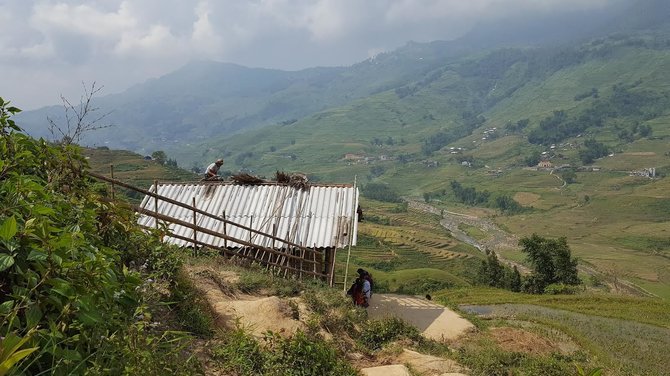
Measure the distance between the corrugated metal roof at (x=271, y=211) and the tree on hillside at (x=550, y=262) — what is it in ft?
65.0

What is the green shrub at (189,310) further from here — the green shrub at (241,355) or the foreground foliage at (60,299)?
the foreground foliage at (60,299)

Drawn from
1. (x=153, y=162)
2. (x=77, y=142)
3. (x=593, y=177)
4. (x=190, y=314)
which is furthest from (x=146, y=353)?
(x=593, y=177)

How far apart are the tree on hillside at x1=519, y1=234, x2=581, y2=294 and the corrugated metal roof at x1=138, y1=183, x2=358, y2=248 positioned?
19.8m

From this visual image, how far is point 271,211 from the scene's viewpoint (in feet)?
44.5

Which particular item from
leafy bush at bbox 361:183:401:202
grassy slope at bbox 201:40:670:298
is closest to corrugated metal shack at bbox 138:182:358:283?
grassy slope at bbox 201:40:670:298

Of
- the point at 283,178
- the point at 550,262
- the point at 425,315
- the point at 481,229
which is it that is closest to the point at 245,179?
the point at 283,178

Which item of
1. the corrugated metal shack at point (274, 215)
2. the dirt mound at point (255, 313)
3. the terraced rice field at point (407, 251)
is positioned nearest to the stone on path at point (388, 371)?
the dirt mound at point (255, 313)

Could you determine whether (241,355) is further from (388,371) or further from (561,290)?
(561,290)

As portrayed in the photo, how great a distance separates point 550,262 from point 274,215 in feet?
76.9

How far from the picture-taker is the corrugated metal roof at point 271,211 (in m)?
12.7

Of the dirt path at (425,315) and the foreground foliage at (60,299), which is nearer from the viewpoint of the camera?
the foreground foliage at (60,299)

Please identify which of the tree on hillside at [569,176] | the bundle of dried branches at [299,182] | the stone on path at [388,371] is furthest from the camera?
the tree on hillside at [569,176]

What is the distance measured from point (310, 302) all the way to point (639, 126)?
171 m

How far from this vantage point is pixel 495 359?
7750 millimetres
